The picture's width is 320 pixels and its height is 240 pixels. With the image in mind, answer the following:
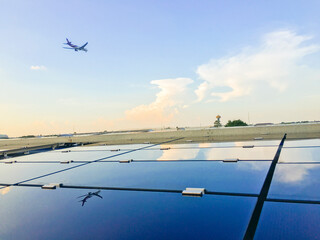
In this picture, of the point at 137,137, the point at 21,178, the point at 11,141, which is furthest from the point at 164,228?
the point at 11,141

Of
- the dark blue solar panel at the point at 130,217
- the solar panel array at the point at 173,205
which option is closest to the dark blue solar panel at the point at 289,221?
the solar panel array at the point at 173,205

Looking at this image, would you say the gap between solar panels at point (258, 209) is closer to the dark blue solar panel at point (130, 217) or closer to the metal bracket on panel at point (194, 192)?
the dark blue solar panel at point (130, 217)

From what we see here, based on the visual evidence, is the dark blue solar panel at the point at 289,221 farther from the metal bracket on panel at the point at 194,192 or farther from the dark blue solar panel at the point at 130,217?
the metal bracket on panel at the point at 194,192

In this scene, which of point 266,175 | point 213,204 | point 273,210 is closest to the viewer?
point 273,210

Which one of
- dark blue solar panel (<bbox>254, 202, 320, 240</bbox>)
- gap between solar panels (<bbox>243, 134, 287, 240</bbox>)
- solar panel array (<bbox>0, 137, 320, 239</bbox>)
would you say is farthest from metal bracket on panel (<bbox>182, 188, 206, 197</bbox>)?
dark blue solar panel (<bbox>254, 202, 320, 240</bbox>)

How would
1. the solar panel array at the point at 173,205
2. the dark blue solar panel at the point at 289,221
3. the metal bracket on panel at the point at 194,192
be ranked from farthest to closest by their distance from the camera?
1. the metal bracket on panel at the point at 194,192
2. the solar panel array at the point at 173,205
3. the dark blue solar panel at the point at 289,221

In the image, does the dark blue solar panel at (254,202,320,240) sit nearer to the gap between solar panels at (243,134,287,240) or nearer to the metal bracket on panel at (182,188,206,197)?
the gap between solar panels at (243,134,287,240)

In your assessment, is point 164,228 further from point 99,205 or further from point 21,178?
point 21,178

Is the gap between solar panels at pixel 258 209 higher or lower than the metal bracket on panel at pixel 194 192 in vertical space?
lower

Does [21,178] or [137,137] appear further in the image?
[137,137]

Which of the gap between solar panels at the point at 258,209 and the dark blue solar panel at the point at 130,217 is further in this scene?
the dark blue solar panel at the point at 130,217

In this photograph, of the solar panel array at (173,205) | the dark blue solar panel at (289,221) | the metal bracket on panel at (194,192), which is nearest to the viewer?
the dark blue solar panel at (289,221)
